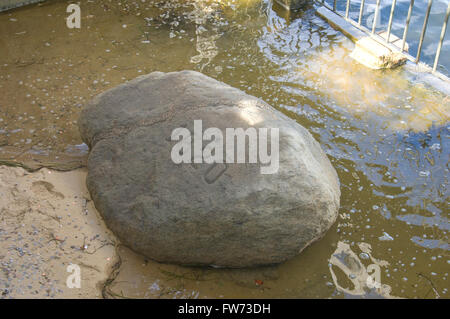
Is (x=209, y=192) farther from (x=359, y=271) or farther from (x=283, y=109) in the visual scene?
(x=283, y=109)

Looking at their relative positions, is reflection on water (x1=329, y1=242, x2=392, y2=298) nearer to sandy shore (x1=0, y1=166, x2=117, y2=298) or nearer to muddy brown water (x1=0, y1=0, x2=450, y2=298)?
muddy brown water (x1=0, y1=0, x2=450, y2=298)

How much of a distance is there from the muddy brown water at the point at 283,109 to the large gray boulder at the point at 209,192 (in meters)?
0.21

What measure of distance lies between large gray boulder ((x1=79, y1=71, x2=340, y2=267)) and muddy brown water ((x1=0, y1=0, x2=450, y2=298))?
0.21m

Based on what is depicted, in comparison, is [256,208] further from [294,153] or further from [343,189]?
[343,189]

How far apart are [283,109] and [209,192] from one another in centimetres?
205

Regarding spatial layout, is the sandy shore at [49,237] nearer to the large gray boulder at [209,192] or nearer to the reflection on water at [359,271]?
the large gray boulder at [209,192]

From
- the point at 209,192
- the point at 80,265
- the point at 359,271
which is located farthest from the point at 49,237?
the point at 359,271

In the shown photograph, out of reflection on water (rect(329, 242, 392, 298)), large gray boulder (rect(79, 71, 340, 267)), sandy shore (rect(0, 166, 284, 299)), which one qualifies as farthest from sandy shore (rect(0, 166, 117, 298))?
reflection on water (rect(329, 242, 392, 298))

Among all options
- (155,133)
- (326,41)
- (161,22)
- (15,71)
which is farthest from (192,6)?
(155,133)

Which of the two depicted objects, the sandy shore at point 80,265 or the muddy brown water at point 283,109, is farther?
the muddy brown water at point 283,109

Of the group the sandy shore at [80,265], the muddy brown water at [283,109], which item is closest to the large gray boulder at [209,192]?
the sandy shore at [80,265]

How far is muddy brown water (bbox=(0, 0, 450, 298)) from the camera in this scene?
3.23 meters

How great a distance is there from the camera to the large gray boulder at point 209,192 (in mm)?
3082

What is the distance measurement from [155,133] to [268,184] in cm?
102
